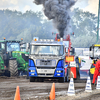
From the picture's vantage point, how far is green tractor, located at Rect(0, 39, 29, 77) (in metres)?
20.2

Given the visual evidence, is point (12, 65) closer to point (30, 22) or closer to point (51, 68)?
point (51, 68)

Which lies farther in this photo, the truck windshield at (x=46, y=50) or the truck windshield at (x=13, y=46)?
the truck windshield at (x=13, y=46)

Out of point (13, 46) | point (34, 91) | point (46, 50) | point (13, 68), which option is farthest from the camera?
point (13, 46)

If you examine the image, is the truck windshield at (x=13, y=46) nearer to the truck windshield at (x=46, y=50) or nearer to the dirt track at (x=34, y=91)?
the truck windshield at (x=46, y=50)

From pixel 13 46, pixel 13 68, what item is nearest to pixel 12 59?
pixel 13 68

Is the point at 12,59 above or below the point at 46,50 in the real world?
below

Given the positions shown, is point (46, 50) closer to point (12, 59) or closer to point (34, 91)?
point (34, 91)

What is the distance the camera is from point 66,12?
29.4 m

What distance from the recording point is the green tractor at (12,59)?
794 inches

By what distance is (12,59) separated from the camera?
66.8 feet

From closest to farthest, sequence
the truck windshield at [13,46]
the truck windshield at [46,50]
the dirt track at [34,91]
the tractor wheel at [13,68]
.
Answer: the dirt track at [34,91] < the truck windshield at [46,50] < the tractor wheel at [13,68] < the truck windshield at [13,46]

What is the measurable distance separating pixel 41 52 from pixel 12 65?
4.99 m

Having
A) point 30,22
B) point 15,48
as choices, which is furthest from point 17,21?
point 15,48

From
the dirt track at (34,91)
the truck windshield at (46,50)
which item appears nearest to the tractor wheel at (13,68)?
the truck windshield at (46,50)
